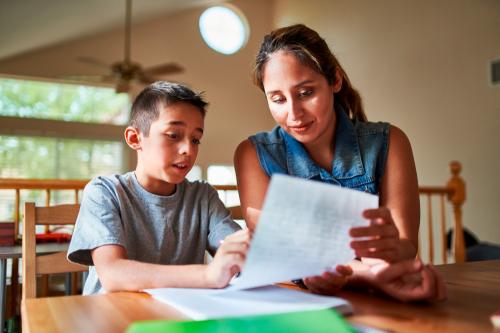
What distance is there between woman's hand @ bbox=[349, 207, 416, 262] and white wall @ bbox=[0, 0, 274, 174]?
251 inches

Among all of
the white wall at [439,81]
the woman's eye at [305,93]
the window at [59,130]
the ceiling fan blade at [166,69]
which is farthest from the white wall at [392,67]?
the woman's eye at [305,93]

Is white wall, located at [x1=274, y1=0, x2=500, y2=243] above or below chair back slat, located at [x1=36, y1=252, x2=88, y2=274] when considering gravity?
above

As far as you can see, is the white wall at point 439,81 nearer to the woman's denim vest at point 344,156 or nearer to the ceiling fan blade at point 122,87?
the ceiling fan blade at point 122,87

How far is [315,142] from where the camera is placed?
3.88 ft

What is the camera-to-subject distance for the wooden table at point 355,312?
557mm

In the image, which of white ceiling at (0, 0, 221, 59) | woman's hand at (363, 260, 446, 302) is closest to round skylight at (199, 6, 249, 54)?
white ceiling at (0, 0, 221, 59)

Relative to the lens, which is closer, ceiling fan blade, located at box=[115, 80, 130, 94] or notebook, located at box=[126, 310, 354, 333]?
notebook, located at box=[126, 310, 354, 333]

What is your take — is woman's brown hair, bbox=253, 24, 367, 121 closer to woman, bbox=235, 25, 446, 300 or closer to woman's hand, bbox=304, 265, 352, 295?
woman, bbox=235, 25, 446, 300

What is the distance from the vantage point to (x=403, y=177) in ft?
3.53

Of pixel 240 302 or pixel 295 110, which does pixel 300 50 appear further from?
pixel 240 302

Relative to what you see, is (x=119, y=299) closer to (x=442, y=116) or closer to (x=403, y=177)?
(x=403, y=177)

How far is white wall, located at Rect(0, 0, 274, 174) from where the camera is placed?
21.6ft

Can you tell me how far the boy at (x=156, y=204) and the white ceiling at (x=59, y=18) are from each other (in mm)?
4778

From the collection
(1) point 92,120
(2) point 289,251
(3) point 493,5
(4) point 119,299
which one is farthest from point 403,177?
(1) point 92,120
